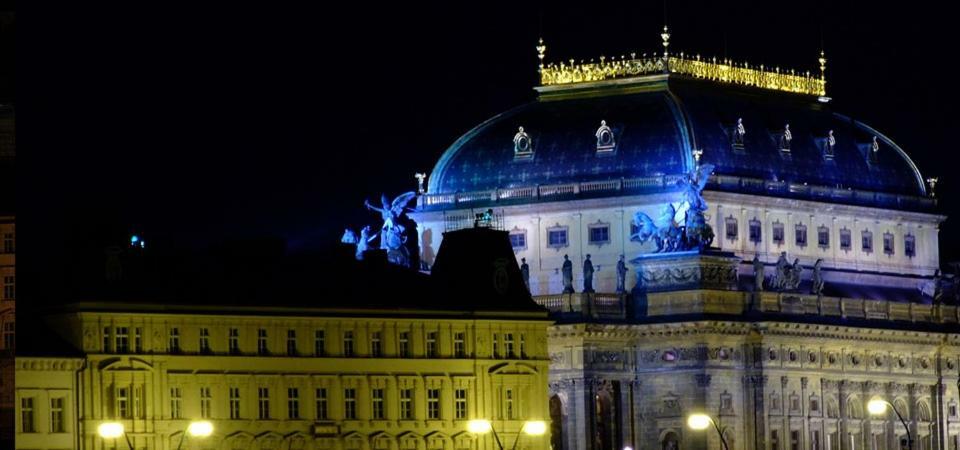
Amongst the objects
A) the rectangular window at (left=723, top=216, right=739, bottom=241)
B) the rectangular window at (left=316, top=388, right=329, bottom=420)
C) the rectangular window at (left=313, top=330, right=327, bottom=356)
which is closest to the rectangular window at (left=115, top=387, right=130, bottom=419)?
the rectangular window at (left=316, top=388, right=329, bottom=420)

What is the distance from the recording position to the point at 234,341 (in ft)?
502

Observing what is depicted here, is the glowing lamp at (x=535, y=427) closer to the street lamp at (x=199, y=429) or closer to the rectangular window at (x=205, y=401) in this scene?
the rectangular window at (x=205, y=401)

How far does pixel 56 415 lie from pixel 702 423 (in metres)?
33.4

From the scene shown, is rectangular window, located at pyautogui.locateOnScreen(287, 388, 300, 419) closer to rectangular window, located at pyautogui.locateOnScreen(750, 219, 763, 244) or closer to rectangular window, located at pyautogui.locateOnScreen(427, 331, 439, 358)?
rectangular window, located at pyautogui.locateOnScreen(427, 331, 439, 358)

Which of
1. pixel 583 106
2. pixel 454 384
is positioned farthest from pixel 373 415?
pixel 583 106

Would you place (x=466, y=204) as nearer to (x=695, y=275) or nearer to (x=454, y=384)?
(x=695, y=275)

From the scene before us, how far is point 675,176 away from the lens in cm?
19212

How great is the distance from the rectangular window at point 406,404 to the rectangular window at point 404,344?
1.55m

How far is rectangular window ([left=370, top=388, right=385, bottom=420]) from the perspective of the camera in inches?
6171

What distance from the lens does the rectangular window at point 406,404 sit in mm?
157750

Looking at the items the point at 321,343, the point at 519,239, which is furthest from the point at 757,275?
the point at 321,343

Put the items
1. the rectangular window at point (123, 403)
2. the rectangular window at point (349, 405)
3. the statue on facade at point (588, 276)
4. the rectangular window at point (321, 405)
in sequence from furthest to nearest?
the statue on facade at point (588, 276), the rectangular window at point (349, 405), the rectangular window at point (321, 405), the rectangular window at point (123, 403)

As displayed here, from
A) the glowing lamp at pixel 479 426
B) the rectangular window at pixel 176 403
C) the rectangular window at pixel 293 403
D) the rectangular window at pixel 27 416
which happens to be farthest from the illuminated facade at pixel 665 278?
the rectangular window at pixel 27 416

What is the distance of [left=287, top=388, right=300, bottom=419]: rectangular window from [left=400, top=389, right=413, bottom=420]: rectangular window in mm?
5299
